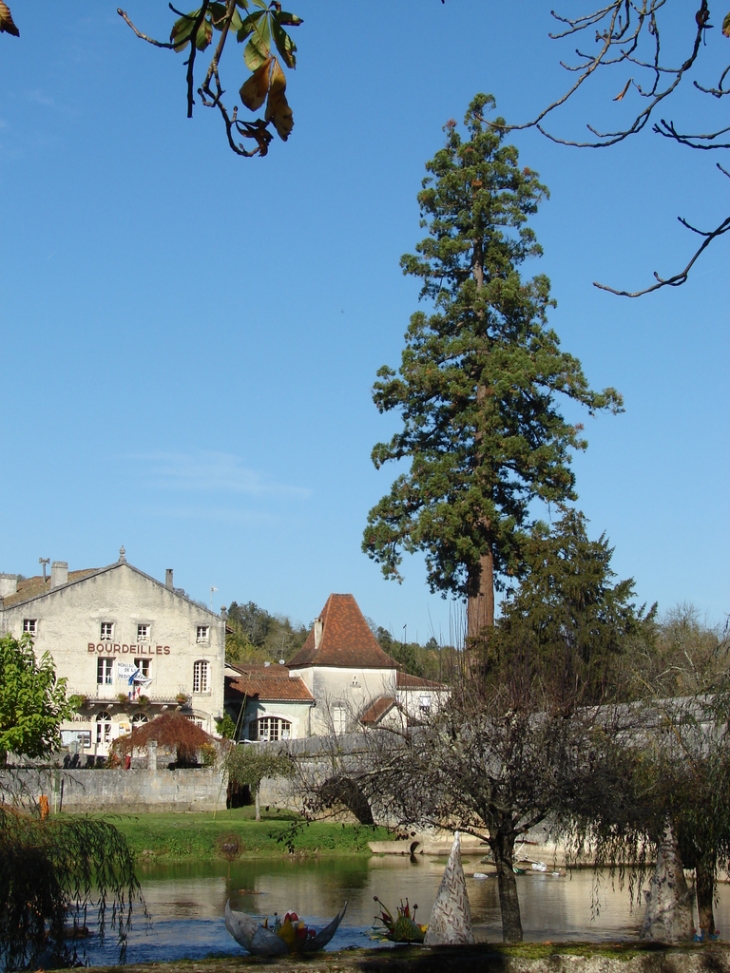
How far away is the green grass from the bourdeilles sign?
1148 centimetres

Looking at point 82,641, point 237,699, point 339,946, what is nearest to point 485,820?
point 339,946

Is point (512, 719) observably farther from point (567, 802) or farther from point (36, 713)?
point (36, 713)

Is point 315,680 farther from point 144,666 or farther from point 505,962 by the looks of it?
point 505,962

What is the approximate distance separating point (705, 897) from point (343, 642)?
1413 inches

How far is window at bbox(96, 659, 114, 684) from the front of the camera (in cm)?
4562

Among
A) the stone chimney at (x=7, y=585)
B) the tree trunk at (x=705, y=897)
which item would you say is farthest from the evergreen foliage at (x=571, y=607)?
the stone chimney at (x=7, y=585)

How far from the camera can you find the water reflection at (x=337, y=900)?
1911 cm

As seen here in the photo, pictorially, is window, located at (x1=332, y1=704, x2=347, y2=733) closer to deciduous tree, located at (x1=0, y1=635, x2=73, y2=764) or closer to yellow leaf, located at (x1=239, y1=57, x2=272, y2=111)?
deciduous tree, located at (x1=0, y1=635, x2=73, y2=764)

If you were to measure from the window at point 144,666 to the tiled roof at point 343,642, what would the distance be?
7.46 meters

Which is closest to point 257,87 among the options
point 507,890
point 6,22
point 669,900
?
point 6,22

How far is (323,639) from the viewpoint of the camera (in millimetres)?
50656

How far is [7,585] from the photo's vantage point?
51.5m

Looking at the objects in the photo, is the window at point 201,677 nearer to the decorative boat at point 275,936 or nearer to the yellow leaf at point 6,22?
the decorative boat at point 275,936

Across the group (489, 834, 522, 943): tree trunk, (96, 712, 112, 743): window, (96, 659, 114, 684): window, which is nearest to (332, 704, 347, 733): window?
(489, 834, 522, 943): tree trunk
